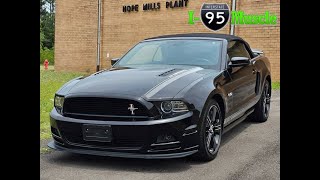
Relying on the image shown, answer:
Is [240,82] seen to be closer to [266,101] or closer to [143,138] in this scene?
[266,101]

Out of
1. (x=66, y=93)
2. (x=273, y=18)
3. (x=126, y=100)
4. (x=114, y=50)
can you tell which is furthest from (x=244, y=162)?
(x=114, y=50)

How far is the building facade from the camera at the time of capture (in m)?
14.6

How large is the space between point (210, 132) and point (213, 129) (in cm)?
10

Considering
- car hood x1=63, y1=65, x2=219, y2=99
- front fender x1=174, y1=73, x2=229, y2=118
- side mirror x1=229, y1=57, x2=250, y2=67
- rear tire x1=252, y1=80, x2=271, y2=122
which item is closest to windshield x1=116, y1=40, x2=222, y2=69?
side mirror x1=229, y1=57, x2=250, y2=67

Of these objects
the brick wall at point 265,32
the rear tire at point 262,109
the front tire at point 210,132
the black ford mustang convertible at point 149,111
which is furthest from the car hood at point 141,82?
the brick wall at point 265,32

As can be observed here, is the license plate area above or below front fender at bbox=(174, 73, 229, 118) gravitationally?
below

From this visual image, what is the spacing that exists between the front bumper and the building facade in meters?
10.7

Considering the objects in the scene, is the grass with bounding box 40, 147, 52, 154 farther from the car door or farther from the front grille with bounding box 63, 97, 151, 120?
the car door

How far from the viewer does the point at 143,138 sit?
4.18 metres

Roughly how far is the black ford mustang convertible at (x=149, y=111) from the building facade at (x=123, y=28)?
9.64 metres

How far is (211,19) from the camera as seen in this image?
16375mm

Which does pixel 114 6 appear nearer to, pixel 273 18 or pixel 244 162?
pixel 273 18

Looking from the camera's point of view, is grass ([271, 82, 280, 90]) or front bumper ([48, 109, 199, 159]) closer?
front bumper ([48, 109, 199, 159])
